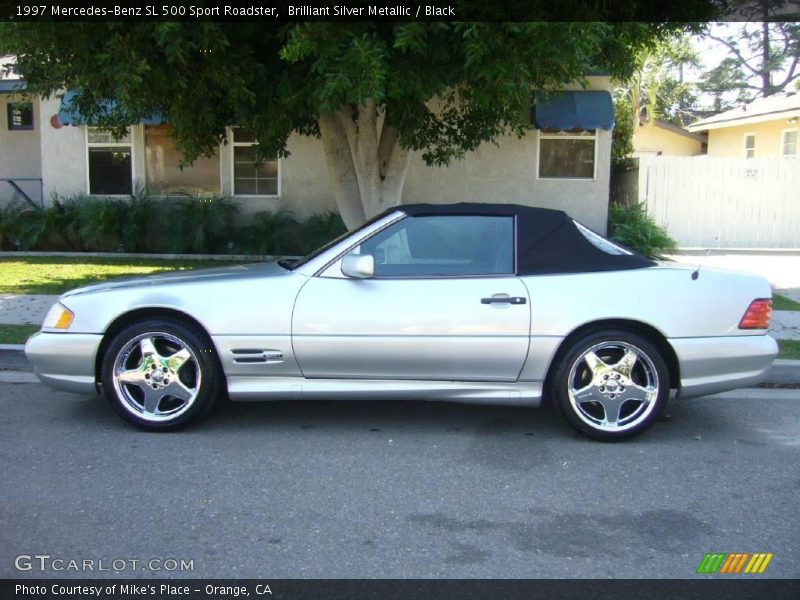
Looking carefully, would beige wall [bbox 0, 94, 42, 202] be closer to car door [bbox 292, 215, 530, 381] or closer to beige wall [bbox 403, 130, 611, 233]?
beige wall [bbox 403, 130, 611, 233]

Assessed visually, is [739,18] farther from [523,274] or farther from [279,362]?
Result: [279,362]

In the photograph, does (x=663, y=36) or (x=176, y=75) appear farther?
(x=663, y=36)

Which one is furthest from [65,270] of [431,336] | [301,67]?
[431,336]

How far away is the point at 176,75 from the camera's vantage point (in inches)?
294

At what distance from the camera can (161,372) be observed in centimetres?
510

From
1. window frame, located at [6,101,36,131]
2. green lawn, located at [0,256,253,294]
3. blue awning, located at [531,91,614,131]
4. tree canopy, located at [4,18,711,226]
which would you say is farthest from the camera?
window frame, located at [6,101,36,131]

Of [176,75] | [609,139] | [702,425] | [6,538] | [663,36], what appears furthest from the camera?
[609,139]

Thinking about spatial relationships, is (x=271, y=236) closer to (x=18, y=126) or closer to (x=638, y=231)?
(x=638, y=231)

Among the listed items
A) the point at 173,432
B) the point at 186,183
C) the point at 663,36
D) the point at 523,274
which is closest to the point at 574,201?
the point at 663,36

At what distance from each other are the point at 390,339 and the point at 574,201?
1050 cm

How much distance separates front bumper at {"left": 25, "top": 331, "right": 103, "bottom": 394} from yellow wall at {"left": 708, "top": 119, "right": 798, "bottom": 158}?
20.0 metres

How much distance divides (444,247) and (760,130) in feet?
65.8

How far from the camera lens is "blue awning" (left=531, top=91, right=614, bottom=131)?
13.5 metres

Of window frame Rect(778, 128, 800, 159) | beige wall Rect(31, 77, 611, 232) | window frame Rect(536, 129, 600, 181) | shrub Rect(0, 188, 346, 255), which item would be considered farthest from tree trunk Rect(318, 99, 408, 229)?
window frame Rect(778, 128, 800, 159)
